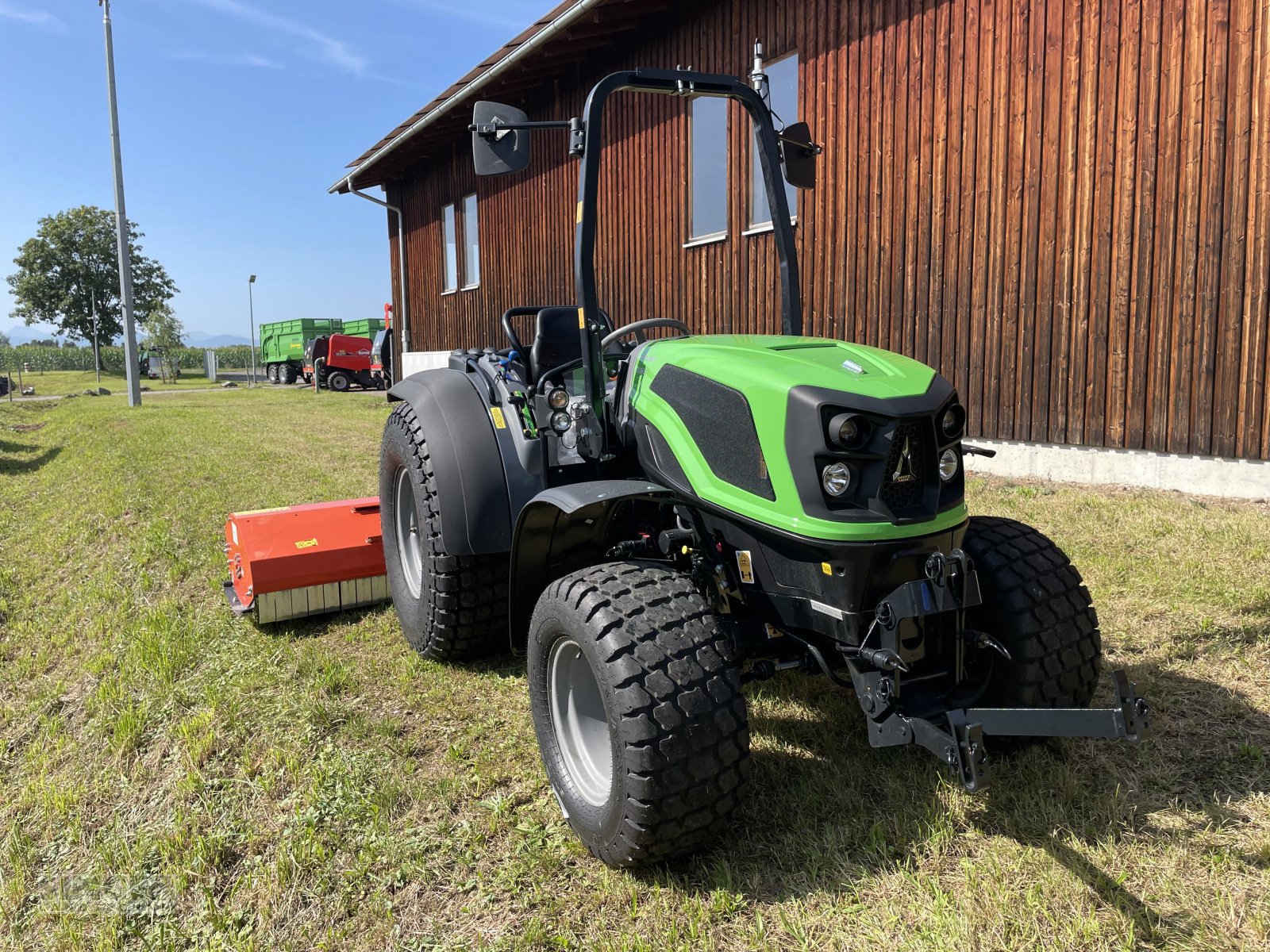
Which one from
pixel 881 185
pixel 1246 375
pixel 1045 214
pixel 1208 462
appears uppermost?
pixel 881 185

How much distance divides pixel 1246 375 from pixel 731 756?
527cm

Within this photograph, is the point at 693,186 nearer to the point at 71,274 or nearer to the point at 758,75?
the point at 758,75

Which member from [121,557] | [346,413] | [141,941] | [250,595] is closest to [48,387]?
[346,413]

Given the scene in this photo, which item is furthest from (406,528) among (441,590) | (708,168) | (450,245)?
(450,245)

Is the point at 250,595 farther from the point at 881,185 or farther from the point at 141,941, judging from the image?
the point at 881,185

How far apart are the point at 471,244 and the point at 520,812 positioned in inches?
530

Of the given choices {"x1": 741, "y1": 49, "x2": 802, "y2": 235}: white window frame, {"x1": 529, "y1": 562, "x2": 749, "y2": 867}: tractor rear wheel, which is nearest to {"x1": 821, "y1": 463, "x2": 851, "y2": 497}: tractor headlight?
{"x1": 529, "y1": 562, "x2": 749, "y2": 867}: tractor rear wheel

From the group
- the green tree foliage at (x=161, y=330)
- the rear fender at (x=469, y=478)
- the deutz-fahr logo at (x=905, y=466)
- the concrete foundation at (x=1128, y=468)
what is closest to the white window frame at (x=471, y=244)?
the concrete foundation at (x=1128, y=468)

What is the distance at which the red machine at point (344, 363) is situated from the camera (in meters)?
28.5

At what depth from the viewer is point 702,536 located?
2.67 meters

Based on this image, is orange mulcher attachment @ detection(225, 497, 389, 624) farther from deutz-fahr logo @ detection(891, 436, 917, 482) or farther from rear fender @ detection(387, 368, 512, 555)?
deutz-fahr logo @ detection(891, 436, 917, 482)

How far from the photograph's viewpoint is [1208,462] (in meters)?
5.94

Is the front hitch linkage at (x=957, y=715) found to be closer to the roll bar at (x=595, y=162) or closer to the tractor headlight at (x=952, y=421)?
the tractor headlight at (x=952, y=421)

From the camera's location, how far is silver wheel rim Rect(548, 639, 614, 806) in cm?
255
